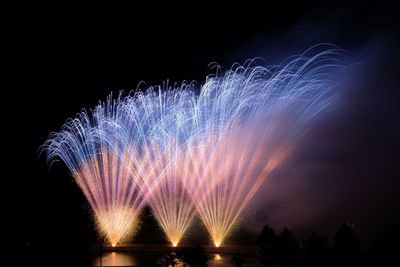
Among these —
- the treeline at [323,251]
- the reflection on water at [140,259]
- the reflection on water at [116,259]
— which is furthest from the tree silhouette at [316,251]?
the reflection on water at [116,259]

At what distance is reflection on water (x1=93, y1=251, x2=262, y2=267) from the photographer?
33.1 meters

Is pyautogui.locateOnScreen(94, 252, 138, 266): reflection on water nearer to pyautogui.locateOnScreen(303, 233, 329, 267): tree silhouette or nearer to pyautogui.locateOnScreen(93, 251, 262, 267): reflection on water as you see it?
pyautogui.locateOnScreen(93, 251, 262, 267): reflection on water

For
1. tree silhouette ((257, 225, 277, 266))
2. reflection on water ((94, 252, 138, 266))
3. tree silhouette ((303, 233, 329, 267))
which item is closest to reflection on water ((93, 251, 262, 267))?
reflection on water ((94, 252, 138, 266))

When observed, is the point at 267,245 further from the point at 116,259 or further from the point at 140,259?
the point at 116,259

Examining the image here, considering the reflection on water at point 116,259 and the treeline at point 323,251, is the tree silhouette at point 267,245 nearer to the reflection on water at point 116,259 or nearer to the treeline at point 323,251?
the treeline at point 323,251

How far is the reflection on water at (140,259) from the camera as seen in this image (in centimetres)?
3310

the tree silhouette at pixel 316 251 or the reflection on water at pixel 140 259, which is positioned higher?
the reflection on water at pixel 140 259

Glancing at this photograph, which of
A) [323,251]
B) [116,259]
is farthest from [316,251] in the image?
[116,259]

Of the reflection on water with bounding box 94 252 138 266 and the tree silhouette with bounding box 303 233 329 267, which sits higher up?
the reflection on water with bounding box 94 252 138 266

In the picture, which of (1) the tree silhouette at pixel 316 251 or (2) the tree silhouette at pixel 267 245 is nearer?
(1) the tree silhouette at pixel 316 251

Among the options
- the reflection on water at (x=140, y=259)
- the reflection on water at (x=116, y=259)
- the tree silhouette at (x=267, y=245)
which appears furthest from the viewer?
the reflection on water at (x=140, y=259)

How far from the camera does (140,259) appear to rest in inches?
1388

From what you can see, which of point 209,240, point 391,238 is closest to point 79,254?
point 209,240

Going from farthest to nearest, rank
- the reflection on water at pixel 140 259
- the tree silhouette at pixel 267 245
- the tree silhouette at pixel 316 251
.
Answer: the reflection on water at pixel 140 259 < the tree silhouette at pixel 267 245 < the tree silhouette at pixel 316 251
